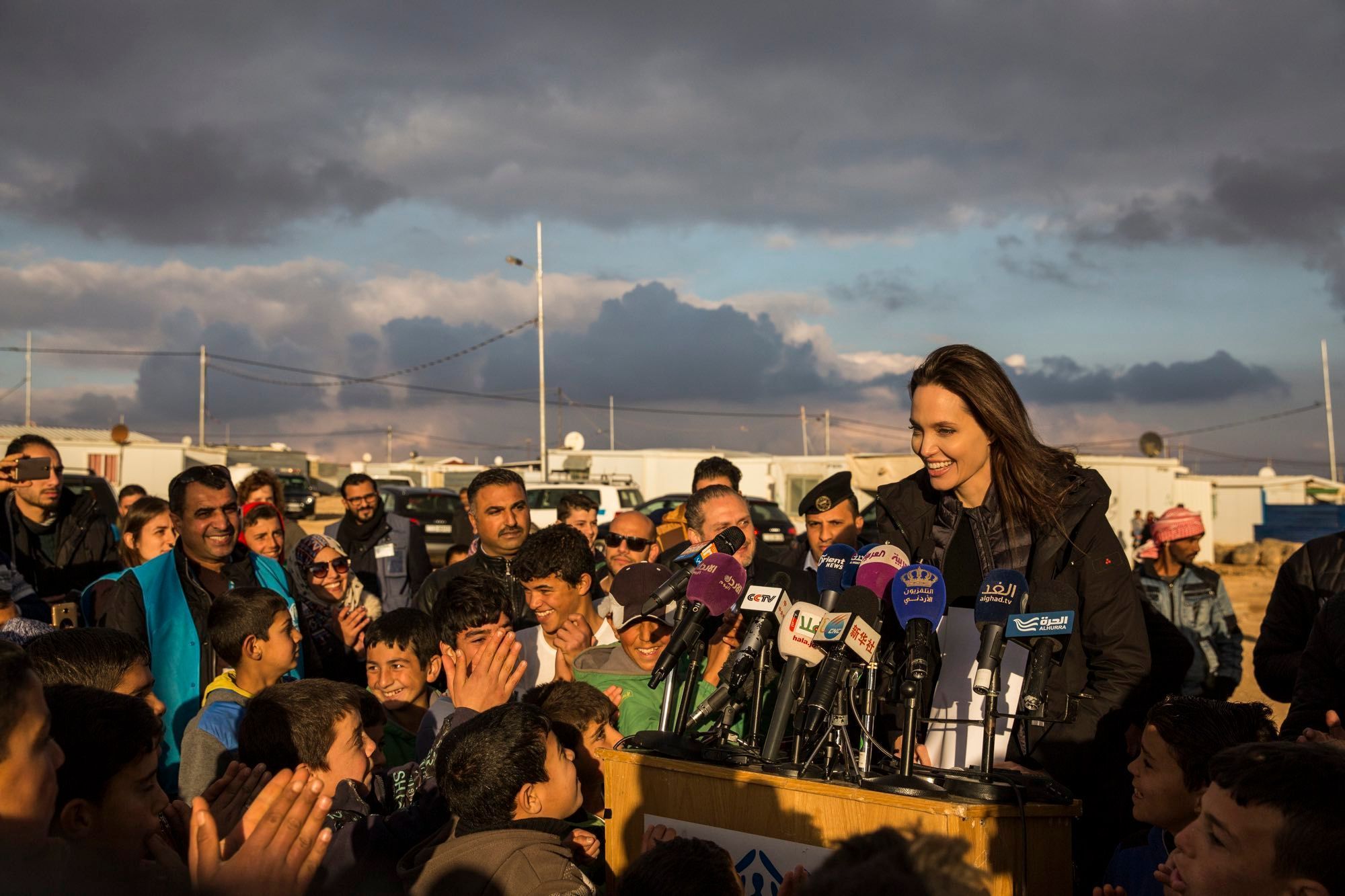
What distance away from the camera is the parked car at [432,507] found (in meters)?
19.3

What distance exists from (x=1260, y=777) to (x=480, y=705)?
7.98ft

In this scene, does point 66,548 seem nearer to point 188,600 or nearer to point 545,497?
point 188,600

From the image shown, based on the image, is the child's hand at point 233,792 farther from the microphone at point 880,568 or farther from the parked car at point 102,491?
the parked car at point 102,491

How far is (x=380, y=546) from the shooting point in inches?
306

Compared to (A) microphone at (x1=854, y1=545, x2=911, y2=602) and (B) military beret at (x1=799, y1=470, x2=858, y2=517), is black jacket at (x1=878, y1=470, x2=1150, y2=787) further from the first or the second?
(B) military beret at (x1=799, y1=470, x2=858, y2=517)

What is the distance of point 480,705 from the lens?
364 cm

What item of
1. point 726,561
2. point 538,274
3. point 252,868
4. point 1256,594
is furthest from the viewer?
point 538,274

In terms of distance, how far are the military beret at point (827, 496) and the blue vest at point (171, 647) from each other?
118 inches

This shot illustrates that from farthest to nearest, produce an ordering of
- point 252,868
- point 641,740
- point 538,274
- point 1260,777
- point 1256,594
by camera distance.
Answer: point 538,274 → point 1256,594 → point 641,740 → point 252,868 → point 1260,777

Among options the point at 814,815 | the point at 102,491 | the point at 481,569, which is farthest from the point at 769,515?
the point at 814,815

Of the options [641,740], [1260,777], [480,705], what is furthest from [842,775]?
[480,705]

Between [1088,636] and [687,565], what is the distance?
1104 mm

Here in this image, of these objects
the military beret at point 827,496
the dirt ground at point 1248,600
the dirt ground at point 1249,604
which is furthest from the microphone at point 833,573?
the dirt ground at point 1248,600

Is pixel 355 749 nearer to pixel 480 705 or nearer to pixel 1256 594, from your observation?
pixel 480 705
